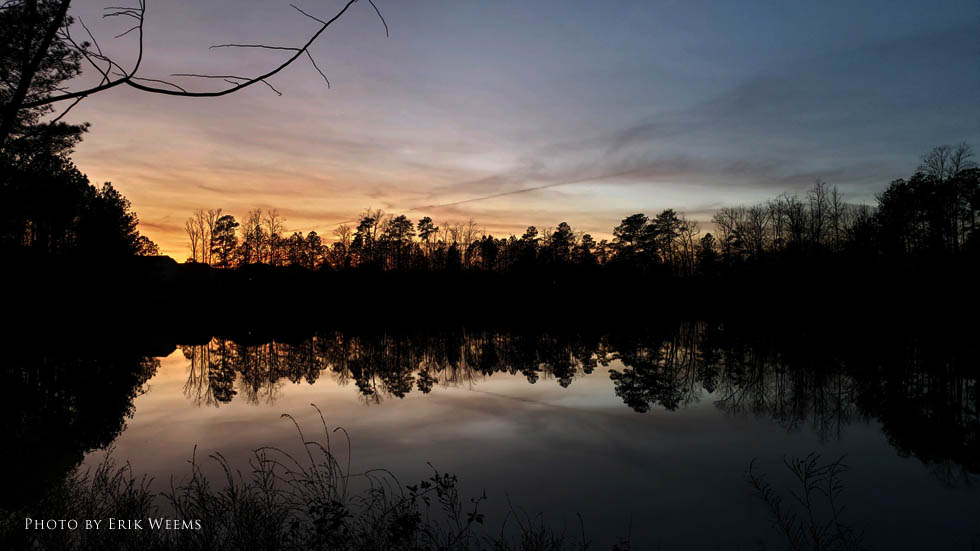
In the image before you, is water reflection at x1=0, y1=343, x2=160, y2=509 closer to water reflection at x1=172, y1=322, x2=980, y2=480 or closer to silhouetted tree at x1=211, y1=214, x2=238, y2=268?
water reflection at x1=172, y1=322, x2=980, y2=480

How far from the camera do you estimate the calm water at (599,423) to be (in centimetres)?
864

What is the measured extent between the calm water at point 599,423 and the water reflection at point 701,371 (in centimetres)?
13

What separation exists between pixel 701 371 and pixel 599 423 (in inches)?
388

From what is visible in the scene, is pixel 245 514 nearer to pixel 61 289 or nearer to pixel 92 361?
pixel 92 361

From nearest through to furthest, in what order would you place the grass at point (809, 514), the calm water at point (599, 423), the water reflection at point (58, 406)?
the grass at point (809, 514) → the calm water at point (599, 423) → the water reflection at point (58, 406)

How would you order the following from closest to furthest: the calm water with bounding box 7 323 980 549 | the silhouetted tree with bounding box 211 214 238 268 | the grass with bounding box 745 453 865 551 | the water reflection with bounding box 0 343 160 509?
1. the grass with bounding box 745 453 865 551
2. the calm water with bounding box 7 323 980 549
3. the water reflection with bounding box 0 343 160 509
4. the silhouetted tree with bounding box 211 214 238 268

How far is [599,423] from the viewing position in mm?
14016

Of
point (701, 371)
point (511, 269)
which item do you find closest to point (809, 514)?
point (701, 371)

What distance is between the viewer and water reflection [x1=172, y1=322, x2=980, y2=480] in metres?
14.5

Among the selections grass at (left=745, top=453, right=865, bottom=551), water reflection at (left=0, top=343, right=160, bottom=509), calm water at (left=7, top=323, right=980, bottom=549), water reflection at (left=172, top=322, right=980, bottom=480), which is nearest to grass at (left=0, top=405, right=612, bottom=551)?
calm water at (left=7, top=323, right=980, bottom=549)

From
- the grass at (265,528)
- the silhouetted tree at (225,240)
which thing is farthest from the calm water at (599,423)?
the silhouetted tree at (225,240)

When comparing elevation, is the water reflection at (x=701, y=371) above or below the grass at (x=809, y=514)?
above

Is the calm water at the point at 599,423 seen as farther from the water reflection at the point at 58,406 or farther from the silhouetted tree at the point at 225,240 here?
the silhouetted tree at the point at 225,240

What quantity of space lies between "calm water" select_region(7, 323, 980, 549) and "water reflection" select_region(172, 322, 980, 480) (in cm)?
13
